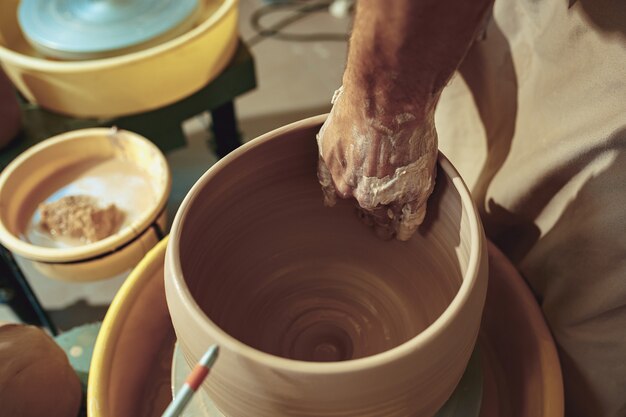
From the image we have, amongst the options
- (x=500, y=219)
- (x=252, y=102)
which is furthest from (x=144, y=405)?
(x=252, y=102)

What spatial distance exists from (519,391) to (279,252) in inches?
15.5

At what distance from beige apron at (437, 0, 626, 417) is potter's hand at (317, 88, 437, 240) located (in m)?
0.20

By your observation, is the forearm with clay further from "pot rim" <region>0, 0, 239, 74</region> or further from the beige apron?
"pot rim" <region>0, 0, 239, 74</region>

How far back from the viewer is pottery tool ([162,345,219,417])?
471 mm

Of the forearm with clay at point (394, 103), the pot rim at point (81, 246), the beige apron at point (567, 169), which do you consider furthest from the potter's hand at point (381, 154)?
the pot rim at point (81, 246)

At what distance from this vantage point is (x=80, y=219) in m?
1.04

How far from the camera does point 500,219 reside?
2.83 feet

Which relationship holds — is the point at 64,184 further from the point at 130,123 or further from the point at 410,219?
the point at 410,219

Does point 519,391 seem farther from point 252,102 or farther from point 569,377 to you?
point 252,102

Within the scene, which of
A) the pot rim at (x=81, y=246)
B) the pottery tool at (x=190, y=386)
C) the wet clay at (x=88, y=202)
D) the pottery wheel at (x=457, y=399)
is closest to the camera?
the pottery tool at (x=190, y=386)

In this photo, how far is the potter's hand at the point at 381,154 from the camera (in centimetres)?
58

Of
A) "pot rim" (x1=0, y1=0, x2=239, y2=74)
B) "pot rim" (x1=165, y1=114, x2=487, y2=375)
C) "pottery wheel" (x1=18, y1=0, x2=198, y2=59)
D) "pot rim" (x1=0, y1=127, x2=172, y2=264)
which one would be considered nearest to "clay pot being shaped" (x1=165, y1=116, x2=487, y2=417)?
"pot rim" (x1=165, y1=114, x2=487, y2=375)

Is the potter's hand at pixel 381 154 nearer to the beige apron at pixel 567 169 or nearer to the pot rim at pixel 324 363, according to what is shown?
the pot rim at pixel 324 363

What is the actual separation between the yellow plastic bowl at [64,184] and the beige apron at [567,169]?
0.61m
